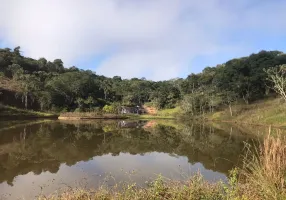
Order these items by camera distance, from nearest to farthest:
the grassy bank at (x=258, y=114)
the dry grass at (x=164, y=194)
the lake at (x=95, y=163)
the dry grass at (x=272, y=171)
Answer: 1. the dry grass at (x=272, y=171)
2. the dry grass at (x=164, y=194)
3. the lake at (x=95, y=163)
4. the grassy bank at (x=258, y=114)

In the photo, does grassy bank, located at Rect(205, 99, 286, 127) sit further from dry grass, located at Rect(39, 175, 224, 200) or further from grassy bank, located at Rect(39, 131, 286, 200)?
grassy bank, located at Rect(39, 131, 286, 200)

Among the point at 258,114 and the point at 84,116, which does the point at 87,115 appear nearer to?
the point at 84,116

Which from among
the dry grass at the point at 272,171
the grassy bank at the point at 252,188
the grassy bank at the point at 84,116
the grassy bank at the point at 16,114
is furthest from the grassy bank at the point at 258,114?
the grassy bank at the point at 16,114

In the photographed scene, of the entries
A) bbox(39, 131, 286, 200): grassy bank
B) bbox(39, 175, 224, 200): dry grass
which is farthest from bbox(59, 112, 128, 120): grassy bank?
bbox(39, 131, 286, 200): grassy bank

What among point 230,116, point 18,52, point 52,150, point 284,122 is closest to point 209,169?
point 52,150

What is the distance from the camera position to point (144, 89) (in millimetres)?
78000

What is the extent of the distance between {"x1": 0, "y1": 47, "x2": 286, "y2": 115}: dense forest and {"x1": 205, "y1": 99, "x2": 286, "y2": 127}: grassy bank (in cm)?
247

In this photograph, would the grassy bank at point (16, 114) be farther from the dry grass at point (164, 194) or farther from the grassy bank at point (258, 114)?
the dry grass at point (164, 194)

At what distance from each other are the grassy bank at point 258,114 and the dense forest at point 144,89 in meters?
2.47

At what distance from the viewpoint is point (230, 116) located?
46750mm

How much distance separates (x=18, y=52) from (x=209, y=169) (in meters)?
81.1

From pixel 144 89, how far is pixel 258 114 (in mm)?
41434

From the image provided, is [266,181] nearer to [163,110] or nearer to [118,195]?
[118,195]

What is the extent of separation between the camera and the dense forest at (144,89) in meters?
51.6
